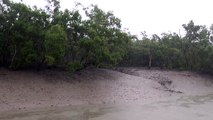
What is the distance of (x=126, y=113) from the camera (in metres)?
23.1

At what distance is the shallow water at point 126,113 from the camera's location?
20688 mm

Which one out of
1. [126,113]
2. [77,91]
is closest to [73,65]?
[77,91]

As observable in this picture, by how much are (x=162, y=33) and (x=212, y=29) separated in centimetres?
811

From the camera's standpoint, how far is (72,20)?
100 feet

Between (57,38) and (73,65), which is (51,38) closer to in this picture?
(57,38)

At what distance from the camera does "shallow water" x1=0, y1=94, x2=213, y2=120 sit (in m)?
20.7

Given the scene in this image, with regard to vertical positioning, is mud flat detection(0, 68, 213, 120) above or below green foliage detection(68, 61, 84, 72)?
below

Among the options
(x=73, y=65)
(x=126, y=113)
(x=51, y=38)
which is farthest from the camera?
(x=73, y=65)

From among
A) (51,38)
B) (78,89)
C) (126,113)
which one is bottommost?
(126,113)

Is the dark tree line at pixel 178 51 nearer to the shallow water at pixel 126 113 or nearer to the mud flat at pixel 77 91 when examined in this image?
the mud flat at pixel 77 91

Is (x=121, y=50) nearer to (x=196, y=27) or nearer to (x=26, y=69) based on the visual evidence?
(x=26, y=69)

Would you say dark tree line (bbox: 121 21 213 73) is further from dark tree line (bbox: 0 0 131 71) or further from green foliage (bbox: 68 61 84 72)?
green foliage (bbox: 68 61 84 72)

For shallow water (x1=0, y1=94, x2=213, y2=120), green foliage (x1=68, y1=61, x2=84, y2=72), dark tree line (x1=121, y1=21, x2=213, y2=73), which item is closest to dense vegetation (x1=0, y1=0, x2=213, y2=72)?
green foliage (x1=68, y1=61, x2=84, y2=72)

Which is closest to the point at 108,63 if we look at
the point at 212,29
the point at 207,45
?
the point at 207,45
